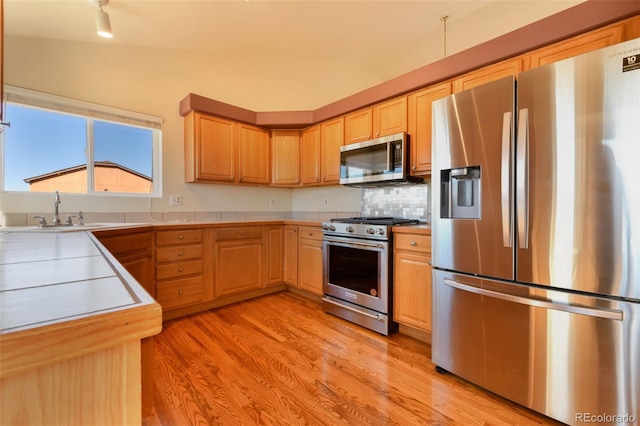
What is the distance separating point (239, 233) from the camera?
9.76 feet

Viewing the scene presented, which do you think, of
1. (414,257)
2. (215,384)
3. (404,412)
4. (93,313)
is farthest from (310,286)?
(93,313)

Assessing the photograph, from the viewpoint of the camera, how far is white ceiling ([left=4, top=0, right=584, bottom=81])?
2.17 meters

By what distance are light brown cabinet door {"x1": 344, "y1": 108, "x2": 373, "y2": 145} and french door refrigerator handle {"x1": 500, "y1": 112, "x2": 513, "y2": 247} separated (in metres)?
1.42

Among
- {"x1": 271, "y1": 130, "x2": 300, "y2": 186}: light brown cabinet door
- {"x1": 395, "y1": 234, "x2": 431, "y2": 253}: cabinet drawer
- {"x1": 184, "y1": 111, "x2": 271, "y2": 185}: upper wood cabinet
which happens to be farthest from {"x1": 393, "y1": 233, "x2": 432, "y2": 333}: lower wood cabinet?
{"x1": 184, "y1": 111, "x2": 271, "y2": 185}: upper wood cabinet

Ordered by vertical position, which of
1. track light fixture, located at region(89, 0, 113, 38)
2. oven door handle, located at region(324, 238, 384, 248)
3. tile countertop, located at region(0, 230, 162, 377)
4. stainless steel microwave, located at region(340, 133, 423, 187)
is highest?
track light fixture, located at region(89, 0, 113, 38)

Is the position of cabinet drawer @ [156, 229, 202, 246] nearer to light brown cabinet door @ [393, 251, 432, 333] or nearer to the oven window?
the oven window

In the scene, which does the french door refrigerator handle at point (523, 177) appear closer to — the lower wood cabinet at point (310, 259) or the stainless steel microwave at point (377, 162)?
the stainless steel microwave at point (377, 162)

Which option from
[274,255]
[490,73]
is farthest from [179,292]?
[490,73]

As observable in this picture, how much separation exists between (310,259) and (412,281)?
1209 mm

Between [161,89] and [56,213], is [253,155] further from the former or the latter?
[56,213]

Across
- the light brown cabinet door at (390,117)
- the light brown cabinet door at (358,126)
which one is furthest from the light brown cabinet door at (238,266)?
the light brown cabinet door at (390,117)

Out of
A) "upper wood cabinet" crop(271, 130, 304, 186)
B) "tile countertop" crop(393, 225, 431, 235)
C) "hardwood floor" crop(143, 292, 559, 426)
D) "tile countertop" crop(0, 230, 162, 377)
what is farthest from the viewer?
"upper wood cabinet" crop(271, 130, 304, 186)

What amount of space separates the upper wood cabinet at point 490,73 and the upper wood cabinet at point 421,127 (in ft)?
0.51

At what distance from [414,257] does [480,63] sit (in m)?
1.50
